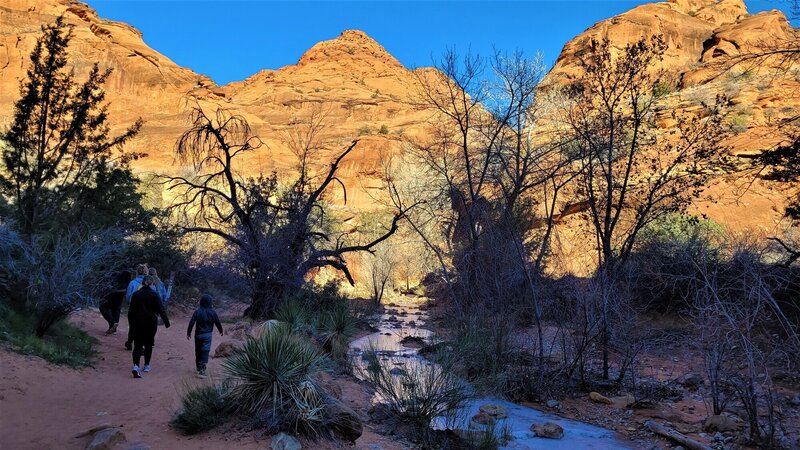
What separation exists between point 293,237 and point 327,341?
Answer: 5.07 metres

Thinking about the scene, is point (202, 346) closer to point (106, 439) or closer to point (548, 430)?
point (106, 439)

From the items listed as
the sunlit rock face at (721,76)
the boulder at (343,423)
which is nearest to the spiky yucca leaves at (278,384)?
the boulder at (343,423)

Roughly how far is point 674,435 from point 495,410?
3008 mm

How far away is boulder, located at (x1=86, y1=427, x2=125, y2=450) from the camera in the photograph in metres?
4.54

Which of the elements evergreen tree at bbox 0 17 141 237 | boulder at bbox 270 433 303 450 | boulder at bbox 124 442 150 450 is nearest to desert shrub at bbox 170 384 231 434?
boulder at bbox 124 442 150 450

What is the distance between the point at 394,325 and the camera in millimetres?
22312

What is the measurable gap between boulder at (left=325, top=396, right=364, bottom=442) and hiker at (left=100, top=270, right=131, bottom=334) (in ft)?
23.4

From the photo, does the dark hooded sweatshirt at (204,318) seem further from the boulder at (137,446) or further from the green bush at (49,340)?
the boulder at (137,446)

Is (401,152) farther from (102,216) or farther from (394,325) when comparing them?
(102,216)

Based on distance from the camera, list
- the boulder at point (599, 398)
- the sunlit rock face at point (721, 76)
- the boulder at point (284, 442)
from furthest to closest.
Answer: the sunlit rock face at point (721, 76), the boulder at point (599, 398), the boulder at point (284, 442)

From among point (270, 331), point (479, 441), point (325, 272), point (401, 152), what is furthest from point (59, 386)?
point (401, 152)

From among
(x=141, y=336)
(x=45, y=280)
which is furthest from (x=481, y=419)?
Result: (x=45, y=280)

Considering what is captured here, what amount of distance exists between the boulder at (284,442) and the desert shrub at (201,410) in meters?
0.84

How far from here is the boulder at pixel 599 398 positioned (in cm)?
965
